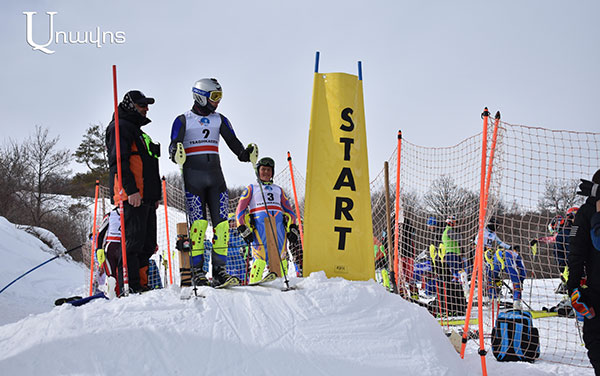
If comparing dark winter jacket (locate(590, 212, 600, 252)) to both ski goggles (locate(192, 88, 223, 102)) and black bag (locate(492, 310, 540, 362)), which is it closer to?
black bag (locate(492, 310, 540, 362))

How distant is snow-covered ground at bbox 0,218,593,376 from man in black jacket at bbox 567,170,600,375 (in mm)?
729

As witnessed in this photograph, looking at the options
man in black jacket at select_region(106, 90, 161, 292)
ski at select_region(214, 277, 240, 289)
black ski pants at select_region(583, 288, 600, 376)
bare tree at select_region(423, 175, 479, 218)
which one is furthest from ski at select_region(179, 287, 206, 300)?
bare tree at select_region(423, 175, 479, 218)

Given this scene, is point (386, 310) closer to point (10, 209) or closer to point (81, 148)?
point (10, 209)

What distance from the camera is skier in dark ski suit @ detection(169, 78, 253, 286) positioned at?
428cm

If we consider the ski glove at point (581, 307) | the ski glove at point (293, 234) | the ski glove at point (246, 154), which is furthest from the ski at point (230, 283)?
the ski glove at point (581, 307)

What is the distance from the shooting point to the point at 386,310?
3518 mm

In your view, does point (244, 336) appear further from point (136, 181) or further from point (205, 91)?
point (205, 91)

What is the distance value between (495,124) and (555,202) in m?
5.23

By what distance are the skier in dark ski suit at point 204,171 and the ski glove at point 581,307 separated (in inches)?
117

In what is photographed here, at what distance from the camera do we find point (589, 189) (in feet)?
11.5

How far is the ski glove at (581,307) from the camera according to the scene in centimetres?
334

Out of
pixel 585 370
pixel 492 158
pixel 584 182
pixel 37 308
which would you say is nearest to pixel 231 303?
pixel 492 158

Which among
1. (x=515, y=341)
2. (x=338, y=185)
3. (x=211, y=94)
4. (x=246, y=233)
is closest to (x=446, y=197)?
(x=515, y=341)

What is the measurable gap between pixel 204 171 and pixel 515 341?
12.8ft
